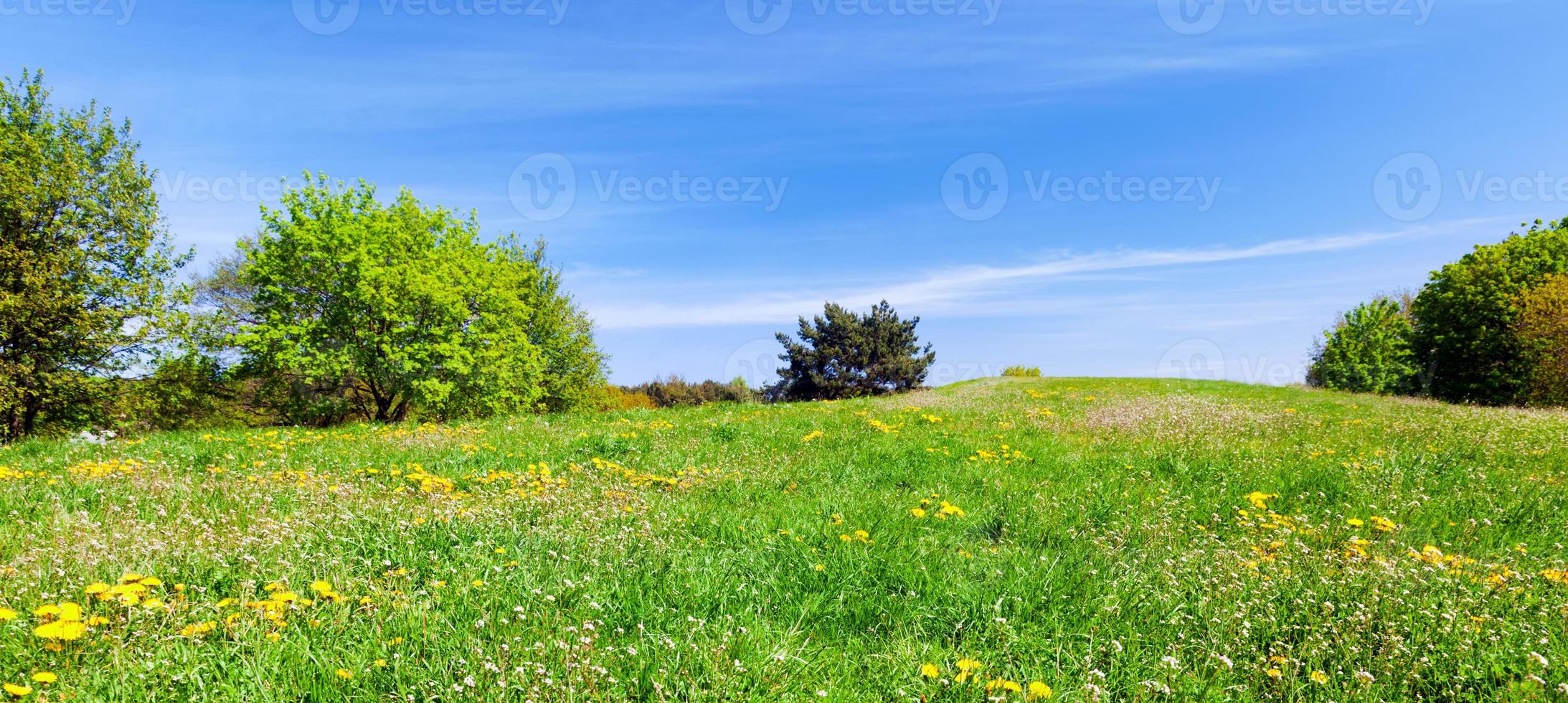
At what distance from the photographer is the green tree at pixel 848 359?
5672 cm

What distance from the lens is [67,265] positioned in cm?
2173

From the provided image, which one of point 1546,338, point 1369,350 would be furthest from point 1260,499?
point 1369,350

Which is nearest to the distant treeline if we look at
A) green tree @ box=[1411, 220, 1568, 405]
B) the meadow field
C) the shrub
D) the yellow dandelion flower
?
green tree @ box=[1411, 220, 1568, 405]

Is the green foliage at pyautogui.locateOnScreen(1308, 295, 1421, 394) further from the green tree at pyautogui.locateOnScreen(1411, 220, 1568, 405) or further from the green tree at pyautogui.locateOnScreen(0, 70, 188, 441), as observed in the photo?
the green tree at pyautogui.locateOnScreen(0, 70, 188, 441)

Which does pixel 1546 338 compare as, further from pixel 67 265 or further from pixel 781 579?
pixel 67 265

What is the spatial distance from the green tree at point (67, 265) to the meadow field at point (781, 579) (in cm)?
1981

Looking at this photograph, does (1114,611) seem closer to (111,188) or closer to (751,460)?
(751,460)

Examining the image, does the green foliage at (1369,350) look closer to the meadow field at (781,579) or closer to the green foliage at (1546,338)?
the green foliage at (1546,338)

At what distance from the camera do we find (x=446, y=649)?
320 cm

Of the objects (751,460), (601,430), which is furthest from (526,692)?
(601,430)

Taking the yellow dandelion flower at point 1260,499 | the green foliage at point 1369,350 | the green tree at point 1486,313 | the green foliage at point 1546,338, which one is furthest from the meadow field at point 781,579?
the green foliage at point 1369,350

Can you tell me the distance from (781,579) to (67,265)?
97.1 ft

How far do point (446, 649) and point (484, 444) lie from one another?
25.1 feet

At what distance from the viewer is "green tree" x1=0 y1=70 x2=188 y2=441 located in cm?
2098
